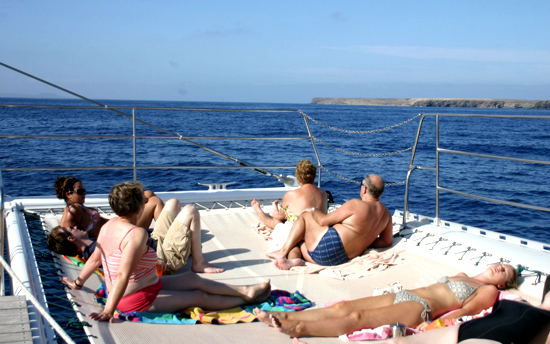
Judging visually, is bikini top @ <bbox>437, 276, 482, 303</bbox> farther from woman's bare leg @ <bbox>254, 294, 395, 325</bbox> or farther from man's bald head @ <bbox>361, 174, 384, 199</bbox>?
man's bald head @ <bbox>361, 174, 384, 199</bbox>

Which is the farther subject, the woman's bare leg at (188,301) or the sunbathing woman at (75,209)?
the sunbathing woman at (75,209)

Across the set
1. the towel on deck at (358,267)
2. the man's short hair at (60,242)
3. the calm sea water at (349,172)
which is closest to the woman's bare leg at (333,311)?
the towel on deck at (358,267)

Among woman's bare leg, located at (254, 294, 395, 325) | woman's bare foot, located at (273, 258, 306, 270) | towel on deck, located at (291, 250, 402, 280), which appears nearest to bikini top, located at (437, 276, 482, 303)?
woman's bare leg, located at (254, 294, 395, 325)

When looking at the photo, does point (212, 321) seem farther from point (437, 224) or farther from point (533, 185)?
point (533, 185)

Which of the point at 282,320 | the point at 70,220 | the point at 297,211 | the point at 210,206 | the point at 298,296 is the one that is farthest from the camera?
the point at 210,206

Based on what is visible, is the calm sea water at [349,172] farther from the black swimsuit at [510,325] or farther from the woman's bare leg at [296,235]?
the black swimsuit at [510,325]

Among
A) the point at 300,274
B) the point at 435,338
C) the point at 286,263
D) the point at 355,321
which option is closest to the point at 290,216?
the point at 286,263

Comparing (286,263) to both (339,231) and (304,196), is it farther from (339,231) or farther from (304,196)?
(304,196)

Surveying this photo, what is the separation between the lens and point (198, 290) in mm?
2820

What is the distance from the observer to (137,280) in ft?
8.46

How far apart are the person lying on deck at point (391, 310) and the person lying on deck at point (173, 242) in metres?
1.11

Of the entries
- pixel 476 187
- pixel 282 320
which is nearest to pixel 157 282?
pixel 282 320

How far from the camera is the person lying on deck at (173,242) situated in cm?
344

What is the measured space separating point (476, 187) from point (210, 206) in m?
12.3
